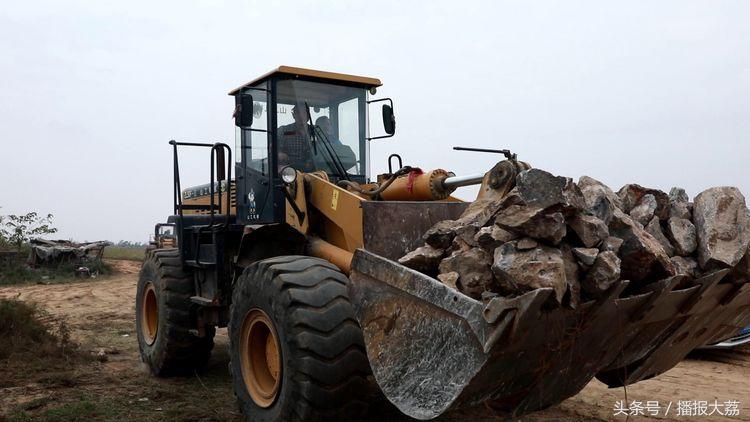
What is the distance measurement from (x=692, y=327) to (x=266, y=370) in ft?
9.55

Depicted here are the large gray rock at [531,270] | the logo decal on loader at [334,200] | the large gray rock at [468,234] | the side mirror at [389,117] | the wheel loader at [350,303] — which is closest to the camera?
the large gray rock at [531,270]

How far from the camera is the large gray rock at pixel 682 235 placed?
401cm

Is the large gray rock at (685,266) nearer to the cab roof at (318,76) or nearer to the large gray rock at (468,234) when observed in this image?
the large gray rock at (468,234)

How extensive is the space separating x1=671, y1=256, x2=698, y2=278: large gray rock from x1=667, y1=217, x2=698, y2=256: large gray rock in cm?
5

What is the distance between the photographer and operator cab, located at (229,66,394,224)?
617 cm

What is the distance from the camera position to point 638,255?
11.8 feet

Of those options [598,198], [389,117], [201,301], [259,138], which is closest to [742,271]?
[598,198]

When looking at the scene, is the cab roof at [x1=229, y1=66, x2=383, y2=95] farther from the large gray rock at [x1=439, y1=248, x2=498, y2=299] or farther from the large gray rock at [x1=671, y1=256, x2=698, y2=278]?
the large gray rock at [x1=671, y1=256, x2=698, y2=278]

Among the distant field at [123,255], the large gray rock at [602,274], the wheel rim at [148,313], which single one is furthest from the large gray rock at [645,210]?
the distant field at [123,255]

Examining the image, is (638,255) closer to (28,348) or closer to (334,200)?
(334,200)

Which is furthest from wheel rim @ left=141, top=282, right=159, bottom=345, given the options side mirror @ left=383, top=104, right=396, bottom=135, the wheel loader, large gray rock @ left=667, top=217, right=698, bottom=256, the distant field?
the distant field

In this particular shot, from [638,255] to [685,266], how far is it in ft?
1.56

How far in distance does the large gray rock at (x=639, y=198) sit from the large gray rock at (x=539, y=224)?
1.10 metres

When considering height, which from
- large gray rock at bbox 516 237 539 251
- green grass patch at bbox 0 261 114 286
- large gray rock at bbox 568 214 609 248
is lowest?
green grass patch at bbox 0 261 114 286
